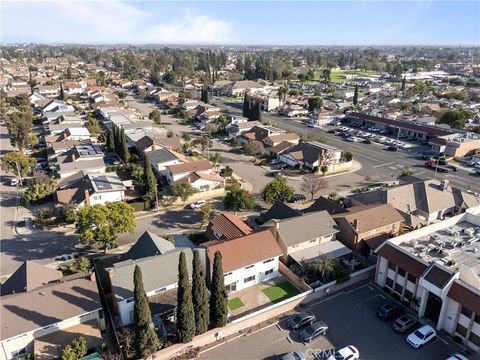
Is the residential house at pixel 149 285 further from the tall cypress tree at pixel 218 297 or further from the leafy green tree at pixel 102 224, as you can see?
the leafy green tree at pixel 102 224

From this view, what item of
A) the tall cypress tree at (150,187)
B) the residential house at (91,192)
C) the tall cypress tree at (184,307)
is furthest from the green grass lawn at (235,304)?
the residential house at (91,192)

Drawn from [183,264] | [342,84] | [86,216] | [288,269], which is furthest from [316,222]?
[342,84]

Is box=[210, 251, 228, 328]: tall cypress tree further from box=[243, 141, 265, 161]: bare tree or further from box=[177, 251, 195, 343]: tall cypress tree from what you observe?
box=[243, 141, 265, 161]: bare tree

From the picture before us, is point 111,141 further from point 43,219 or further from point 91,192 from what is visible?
point 43,219

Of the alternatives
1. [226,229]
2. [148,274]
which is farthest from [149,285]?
[226,229]

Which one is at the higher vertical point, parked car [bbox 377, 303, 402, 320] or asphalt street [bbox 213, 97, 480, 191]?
asphalt street [bbox 213, 97, 480, 191]

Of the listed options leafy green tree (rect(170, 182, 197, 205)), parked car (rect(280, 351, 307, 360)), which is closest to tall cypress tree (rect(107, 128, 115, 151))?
leafy green tree (rect(170, 182, 197, 205))
